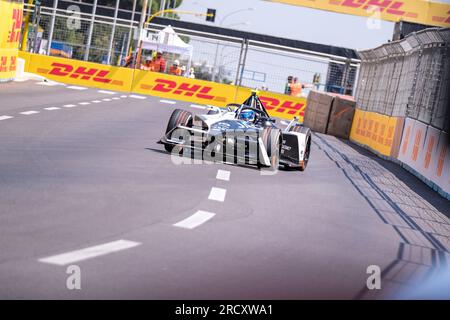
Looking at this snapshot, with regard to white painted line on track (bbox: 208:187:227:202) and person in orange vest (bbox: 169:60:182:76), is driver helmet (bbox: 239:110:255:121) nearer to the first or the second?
white painted line on track (bbox: 208:187:227:202)

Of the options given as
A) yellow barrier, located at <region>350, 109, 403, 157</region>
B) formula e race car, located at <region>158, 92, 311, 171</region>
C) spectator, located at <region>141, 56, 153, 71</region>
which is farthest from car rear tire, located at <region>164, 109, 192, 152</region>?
spectator, located at <region>141, 56, 153, 71</region>

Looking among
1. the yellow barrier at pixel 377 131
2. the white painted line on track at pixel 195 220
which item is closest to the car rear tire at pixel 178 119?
the white painted line on track at pixel 195 220

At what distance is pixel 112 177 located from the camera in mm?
10695

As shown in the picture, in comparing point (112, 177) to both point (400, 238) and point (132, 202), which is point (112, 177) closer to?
point (132, 202)

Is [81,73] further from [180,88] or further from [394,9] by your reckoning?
[394,9]

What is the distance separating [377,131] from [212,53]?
13466 mm

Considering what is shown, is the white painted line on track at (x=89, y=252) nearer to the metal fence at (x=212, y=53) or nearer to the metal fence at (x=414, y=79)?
the metal fence at (x=414, y=79)

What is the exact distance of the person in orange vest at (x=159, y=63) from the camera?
3912 centimetres

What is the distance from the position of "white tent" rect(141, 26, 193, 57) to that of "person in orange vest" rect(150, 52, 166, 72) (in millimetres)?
976

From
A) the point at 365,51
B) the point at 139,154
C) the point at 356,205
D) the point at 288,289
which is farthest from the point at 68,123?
the point at 365,51

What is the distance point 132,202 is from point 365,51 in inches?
1023

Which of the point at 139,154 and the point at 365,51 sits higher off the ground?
the point at 365,51

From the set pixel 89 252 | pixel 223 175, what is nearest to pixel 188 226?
pixel 89 252

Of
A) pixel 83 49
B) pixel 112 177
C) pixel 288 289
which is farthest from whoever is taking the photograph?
pixel 83 49
